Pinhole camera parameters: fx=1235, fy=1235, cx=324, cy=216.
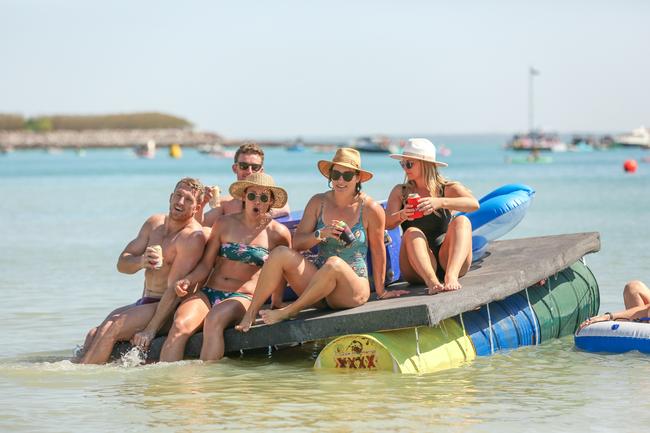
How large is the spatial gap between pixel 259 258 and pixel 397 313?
4.37 feet

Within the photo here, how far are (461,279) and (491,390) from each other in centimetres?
158

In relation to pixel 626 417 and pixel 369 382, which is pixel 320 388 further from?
pixel 626 417

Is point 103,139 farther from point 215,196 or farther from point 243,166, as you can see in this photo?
point 243,166

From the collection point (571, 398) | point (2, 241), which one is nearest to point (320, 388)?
point (571, 398)

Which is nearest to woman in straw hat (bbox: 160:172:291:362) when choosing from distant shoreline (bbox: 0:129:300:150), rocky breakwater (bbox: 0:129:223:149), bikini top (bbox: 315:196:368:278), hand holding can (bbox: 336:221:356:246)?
bikini top (bbox: 315:196:368:278)

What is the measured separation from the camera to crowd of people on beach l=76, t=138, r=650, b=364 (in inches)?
377

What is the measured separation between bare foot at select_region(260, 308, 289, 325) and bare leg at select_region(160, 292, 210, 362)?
0.58m

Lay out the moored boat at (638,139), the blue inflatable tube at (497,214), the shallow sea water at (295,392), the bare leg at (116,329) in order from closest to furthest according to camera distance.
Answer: the shallow sea water at (295,392)
the bare leg at (116,329)
the blue inflatable tube at (497,214)
the moored boat at (638,139)

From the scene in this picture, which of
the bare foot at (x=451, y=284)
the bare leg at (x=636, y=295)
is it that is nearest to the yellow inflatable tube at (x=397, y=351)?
the bare foot at (x=451, y=284)

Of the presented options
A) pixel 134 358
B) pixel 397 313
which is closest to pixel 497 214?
pixel 397 313

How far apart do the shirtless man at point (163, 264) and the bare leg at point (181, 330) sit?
143 mm

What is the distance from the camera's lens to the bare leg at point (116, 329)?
32.4ft

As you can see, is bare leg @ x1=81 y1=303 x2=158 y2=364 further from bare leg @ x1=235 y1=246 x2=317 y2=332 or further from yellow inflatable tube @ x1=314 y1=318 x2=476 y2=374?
yellow inflatable tube @ x1=314 y1=318 x2=476 y2=374

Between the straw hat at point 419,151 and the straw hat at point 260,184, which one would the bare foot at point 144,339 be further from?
the straw hat at point 419,151
